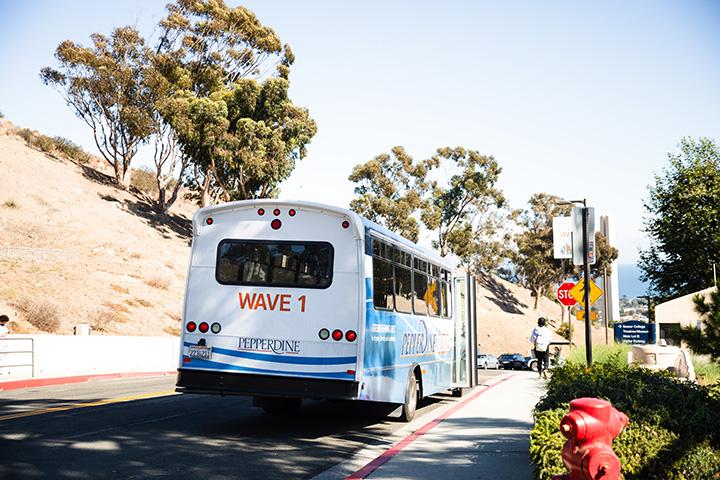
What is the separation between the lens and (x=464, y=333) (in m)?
18.2

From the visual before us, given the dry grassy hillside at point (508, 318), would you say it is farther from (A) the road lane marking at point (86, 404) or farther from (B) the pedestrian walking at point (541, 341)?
(A) the road lane marking at point (86, 404)

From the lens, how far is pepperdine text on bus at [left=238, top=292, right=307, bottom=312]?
10.5 m

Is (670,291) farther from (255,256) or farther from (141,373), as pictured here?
(255,256)

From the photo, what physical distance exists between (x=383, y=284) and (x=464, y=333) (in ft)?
23.9

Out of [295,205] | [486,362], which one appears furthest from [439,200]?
[295,205]

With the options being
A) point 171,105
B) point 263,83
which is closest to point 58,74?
point 171,105

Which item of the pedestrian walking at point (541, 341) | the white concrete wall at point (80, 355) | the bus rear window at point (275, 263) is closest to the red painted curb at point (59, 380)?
the white concrete wall at point (80, 355)

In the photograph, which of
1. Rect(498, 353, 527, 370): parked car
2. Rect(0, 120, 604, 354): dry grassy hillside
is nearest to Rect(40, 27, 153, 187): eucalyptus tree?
Rect(0, 120, 604, 354): dry grassy hillside

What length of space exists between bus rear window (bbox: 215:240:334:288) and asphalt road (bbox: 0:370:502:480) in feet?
7.41

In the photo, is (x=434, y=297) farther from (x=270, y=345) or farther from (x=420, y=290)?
(x=270, y=345)

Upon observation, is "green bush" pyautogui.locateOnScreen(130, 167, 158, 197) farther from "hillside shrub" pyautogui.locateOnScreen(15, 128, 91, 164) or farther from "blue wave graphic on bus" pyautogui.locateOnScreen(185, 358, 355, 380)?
"blue wave graphic on bus" pyautogui.locateOnScreen(185, 358, 355, 380)

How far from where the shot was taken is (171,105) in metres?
51.4

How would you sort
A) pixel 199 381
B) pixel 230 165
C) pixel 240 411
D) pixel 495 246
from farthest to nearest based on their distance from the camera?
1. pixel 495 246
2. pixel 230 165
3. pixel 240 411
4. pixel 199 381

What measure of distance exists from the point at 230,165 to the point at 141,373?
26.7 metres
